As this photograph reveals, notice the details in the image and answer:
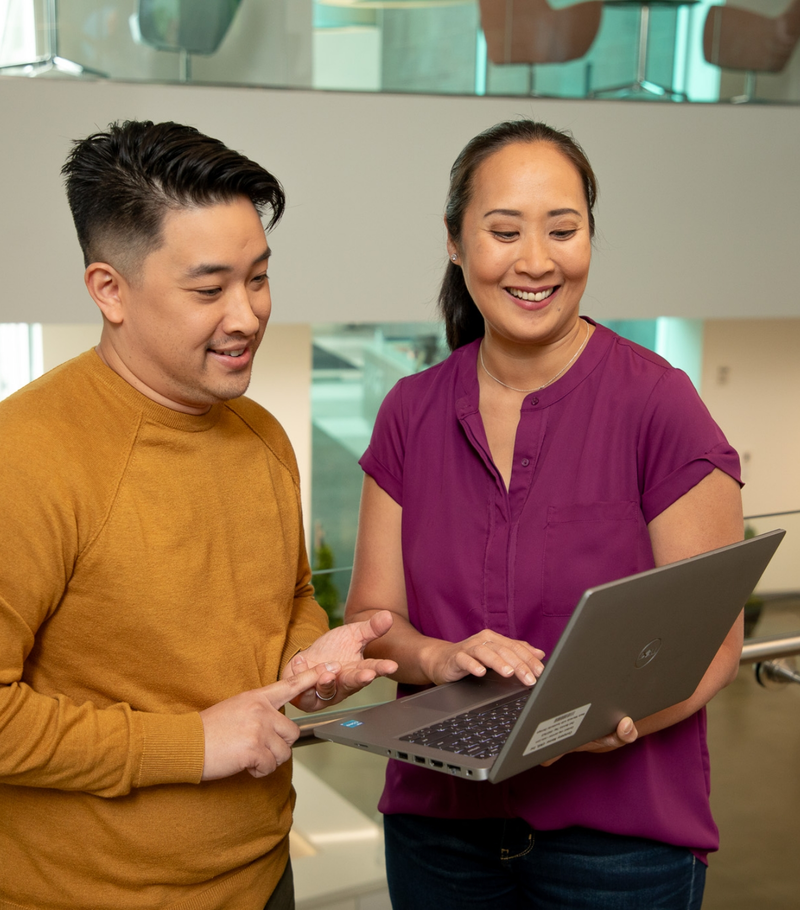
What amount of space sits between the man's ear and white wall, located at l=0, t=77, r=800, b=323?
300cm

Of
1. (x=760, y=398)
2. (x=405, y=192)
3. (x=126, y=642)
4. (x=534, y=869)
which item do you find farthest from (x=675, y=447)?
(x=760, y=398)

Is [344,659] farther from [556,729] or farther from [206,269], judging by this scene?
[206,269]

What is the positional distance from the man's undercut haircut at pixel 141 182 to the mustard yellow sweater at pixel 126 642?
6.0 inches

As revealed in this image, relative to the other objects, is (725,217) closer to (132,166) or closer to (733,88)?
(733,88)

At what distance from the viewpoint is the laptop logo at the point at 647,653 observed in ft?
3.81

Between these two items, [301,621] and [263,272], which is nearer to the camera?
[263,272]

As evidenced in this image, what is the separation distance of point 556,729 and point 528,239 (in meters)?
0.63

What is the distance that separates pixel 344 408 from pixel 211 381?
750 cm

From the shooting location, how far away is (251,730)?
1156 millimetres

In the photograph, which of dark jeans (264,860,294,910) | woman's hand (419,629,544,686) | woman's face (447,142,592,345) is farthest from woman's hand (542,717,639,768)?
woman's face (447,142,592,345)

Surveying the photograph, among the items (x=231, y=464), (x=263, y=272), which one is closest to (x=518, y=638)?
(x=231, y=464)

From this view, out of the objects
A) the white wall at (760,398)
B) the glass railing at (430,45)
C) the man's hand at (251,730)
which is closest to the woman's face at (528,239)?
the man's hand at (251,730)

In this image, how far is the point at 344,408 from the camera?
8.70 metres

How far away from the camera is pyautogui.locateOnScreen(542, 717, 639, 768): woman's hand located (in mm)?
1229
